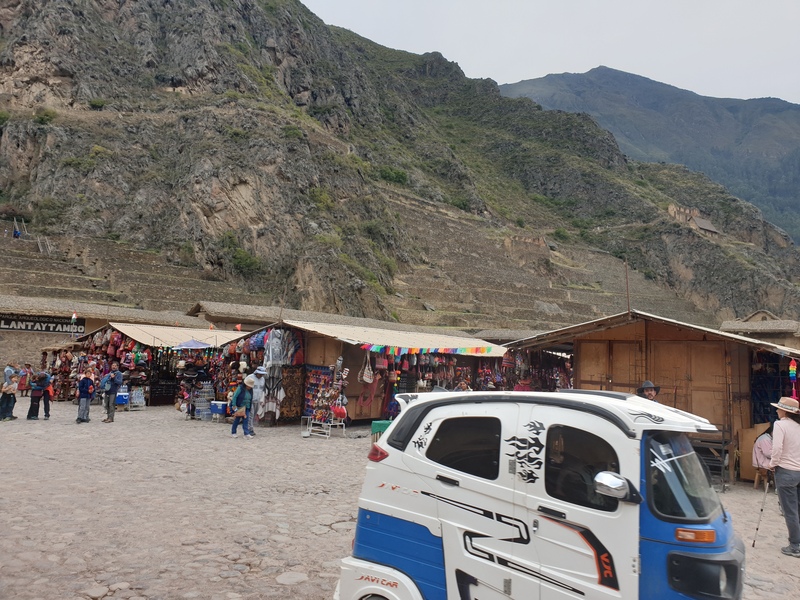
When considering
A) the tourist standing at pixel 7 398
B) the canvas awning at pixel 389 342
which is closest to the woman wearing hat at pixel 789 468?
the canvas awning at pixel 389 342

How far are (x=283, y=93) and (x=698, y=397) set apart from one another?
59641mm

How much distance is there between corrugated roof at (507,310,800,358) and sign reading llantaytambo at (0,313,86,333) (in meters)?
19.0

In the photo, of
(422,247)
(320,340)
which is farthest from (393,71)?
(320,340)

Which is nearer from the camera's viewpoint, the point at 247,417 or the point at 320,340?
the point at 247,417

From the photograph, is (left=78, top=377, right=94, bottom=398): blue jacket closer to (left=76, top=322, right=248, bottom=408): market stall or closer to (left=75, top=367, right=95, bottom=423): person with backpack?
(left=75, top=367, right=95, bottom=423): person with backpack

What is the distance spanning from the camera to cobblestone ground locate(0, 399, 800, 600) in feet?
15.8

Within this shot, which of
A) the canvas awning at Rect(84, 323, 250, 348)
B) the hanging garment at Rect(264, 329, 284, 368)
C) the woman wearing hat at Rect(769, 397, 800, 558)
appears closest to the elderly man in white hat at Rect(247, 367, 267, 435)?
the hanging garment at Rect(264, 329, 284, 368)

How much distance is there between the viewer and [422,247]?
173 feet

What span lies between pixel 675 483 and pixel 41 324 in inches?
1036

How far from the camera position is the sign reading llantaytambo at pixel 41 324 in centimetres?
2334

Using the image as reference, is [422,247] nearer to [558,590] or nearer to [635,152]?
[558,590]

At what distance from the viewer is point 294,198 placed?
4150 centimetres

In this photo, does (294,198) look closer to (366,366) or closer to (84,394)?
(366,366)

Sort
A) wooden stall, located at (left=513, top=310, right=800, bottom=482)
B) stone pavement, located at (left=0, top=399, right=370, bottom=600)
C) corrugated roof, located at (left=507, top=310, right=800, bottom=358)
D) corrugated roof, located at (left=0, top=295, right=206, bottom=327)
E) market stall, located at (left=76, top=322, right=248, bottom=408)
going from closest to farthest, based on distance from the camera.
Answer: stone pavement, located at (left=0, top=399, right=370, bottom=600), corrugated roof, located at (left=507, top=310, right=800, bottom=358), wooden stall, located at (left=513, top=310, right=800, bottom=482), market stall, located at (left=76, top=322, right=248, bottom=408), corrugated roof, located at (left=0, top=295, right=206, bottom=327)
